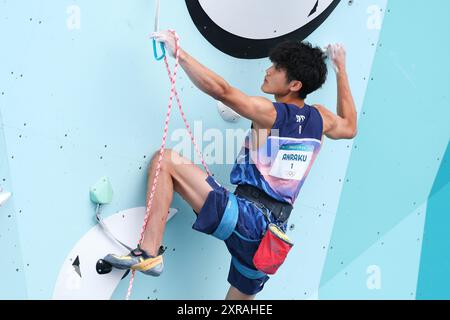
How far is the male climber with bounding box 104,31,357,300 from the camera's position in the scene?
2.38 metres

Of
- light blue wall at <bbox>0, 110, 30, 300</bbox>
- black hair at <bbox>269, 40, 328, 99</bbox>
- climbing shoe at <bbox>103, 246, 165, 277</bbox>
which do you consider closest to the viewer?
light blue wall at <bbox>0, 110, 30, 300</bbox>

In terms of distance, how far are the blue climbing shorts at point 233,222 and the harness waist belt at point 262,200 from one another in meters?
0.03

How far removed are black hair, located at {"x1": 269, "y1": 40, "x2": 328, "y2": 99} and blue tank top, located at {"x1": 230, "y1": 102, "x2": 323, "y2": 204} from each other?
0.28ft

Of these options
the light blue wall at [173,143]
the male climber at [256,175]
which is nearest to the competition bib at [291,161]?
the male climber at [256,175]

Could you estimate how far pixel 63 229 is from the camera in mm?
2332

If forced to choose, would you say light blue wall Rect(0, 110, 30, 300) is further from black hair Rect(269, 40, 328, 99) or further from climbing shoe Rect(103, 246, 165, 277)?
black hair Rect(269, 40, 328, 99)

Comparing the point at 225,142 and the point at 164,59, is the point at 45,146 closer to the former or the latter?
A: the point at 164,59

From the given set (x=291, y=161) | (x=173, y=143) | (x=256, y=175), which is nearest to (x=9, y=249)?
(x=173, y=143)

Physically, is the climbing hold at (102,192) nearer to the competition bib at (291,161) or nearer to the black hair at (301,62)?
the competition bib at (291,161)

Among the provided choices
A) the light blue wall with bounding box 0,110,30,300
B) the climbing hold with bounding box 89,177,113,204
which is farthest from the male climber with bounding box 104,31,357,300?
the light blue wall with bounding box 0,110,30,300

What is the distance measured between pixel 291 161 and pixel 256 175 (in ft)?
0.41

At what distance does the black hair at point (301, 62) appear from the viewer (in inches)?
96.7

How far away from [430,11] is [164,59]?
117cm

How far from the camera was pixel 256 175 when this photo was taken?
247cm
